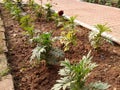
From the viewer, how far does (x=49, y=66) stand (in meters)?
3.84

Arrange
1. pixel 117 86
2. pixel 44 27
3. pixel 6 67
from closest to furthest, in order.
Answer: pixel 117 86 → pixel 6 67 → pixel 44 27

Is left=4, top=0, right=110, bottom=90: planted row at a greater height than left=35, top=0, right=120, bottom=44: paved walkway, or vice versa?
left=4, top=0, right=110, bottom=90: planted row

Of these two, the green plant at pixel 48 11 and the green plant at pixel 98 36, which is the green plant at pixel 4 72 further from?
the green plant at pixel 48 11

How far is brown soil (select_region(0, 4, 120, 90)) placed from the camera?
11.4 feet

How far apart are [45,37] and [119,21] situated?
358 centimetres

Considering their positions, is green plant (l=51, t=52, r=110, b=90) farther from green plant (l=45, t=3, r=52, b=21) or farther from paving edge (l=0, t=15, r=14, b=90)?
green plant (l=45, t=3, r=52, b=21)

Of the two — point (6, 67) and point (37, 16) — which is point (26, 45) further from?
point (37, 16)

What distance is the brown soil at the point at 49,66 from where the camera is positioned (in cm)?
347

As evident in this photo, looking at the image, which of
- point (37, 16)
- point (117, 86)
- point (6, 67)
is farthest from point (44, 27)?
point (117, 86)

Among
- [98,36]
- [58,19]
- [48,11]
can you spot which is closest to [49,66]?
[98,36]

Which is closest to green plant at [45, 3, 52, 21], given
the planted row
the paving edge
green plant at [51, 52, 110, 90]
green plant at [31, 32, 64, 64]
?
the planted row

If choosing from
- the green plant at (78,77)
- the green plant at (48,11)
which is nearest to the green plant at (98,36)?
the green plant at (78,77)

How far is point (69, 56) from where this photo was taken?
419 cm

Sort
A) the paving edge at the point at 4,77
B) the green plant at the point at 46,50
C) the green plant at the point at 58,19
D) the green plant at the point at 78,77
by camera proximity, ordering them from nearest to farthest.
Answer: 1. the green plant at the point at 78,77
2. the paving edge at the point at 4,77
3. the green plant at the point at 46,50
4. the green plant at the point at 58,19
